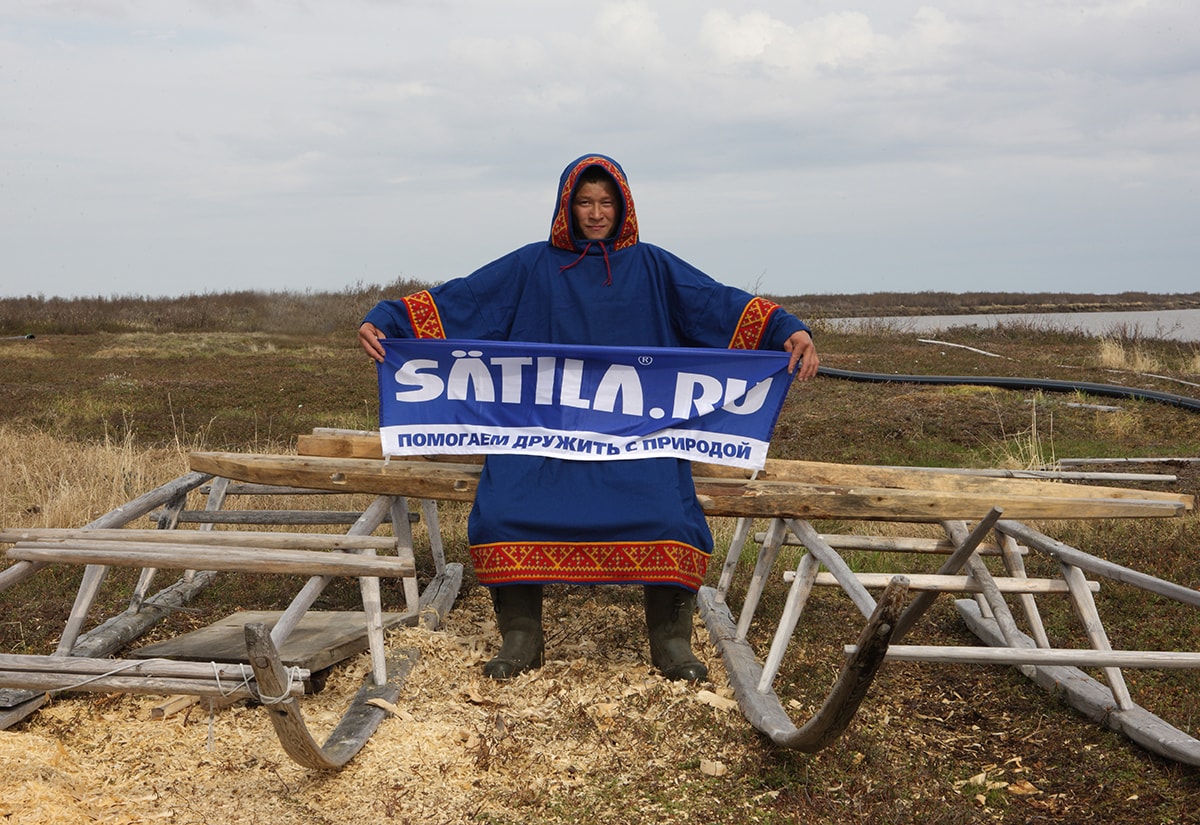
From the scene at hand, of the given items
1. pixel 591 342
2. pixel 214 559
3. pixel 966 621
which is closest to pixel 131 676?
pixel 214 559

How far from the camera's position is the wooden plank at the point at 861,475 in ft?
18.2

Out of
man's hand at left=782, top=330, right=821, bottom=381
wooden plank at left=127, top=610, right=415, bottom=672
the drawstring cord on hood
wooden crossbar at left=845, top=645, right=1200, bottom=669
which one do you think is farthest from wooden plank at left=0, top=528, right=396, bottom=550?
wooden crossbar at left=845, top=645, right=1200, bottom=669

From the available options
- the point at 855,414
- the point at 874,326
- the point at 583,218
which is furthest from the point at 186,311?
the point at 583,218

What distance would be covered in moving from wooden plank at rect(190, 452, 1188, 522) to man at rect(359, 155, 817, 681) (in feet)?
0.59

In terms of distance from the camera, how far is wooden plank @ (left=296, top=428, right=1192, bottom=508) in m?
5.54

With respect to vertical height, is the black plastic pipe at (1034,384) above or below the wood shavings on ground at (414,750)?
below

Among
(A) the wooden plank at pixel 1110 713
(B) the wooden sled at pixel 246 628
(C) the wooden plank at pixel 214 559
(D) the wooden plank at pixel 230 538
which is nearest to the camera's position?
(B) the wooden sled at pixel 246 628

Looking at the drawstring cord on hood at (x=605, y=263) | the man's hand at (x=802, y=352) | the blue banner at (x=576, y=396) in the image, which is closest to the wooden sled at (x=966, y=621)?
the blue banner at (x=576, y=396)

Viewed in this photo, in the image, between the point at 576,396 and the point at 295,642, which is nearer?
the point at 295,642

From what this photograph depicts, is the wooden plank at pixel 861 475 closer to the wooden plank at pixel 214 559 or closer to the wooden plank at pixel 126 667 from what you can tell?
the wooden plank at pixel 214 559

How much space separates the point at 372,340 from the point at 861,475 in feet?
8.83

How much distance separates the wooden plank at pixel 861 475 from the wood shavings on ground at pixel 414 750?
1.00 meters

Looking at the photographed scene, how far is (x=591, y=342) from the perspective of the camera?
19.2ft

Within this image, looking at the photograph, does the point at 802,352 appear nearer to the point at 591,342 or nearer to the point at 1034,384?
the point at 591,342
